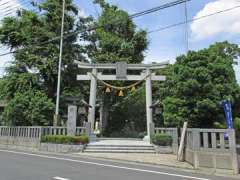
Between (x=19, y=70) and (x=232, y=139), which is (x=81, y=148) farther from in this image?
(x=19, y=70)

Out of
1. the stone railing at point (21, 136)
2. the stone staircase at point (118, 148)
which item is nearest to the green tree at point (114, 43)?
the stone railing at point (21, 136)

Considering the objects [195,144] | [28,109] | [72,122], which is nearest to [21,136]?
[28,109]

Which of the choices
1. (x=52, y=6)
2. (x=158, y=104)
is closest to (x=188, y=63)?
(x=158, y=104)

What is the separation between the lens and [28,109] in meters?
24.8

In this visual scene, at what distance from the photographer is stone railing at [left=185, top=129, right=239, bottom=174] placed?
1018 cm

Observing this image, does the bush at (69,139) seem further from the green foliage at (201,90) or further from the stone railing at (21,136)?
the green foliage at (201,90)

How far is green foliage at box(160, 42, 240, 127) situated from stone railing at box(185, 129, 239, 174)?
529 cm

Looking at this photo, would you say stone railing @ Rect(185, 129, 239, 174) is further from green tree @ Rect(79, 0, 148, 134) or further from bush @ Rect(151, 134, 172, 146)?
green tree @ Rect(79, 0, 148, 134)

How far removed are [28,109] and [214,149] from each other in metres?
17.7

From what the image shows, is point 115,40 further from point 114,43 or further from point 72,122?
point 72,122

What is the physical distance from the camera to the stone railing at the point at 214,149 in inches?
401

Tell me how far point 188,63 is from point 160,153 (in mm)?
5561

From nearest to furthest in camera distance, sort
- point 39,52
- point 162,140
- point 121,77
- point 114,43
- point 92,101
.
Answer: point 162,140
point 92,101
point 121,77
point 39,52
point 114,43

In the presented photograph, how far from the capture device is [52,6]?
28.4 meters
